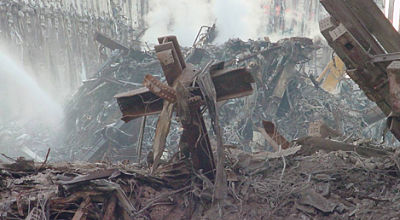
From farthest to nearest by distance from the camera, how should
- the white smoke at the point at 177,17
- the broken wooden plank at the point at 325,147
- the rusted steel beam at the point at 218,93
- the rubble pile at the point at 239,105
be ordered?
1. the white smoke at the point at 177,17
2. the rubble pile at the point at 239,105
3. the broken wooden plank at the point at 325,147
4. the rusted steel beam at the point at 218,93

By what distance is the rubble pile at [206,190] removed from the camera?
3570 mm

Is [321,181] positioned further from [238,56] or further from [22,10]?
[22,10]

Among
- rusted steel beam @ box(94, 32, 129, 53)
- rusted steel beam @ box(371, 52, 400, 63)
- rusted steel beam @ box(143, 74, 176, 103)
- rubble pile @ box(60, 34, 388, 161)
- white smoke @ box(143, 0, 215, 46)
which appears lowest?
rubble pile @ box(60, 34, 388, 161)

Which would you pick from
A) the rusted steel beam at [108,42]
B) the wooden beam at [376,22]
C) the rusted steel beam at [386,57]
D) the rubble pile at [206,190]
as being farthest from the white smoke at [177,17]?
the rusted steel beam at [386,57]

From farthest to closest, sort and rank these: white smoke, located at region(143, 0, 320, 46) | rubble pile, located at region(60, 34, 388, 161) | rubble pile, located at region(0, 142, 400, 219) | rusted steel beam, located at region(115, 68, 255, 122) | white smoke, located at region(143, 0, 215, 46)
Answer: white smoke, located at region(143, 0, 215, 46) → white smoke, located at region(143, 0, 320, 46) → rubble pile, located at region(60, 34, 388, 161) → rusted steel beam, located at region(115, 68, 255, 122) → rubble pile, located at region(0, 142, 400, 219)

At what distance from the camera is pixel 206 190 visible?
4129 mm

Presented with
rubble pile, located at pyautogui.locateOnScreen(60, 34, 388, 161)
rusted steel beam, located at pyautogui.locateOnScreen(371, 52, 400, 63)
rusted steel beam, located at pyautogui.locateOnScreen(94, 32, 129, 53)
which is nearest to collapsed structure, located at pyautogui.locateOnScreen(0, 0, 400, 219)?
rusted steel beam, located at pyautogui.locateOnScreen(371, 52, 400, 63)

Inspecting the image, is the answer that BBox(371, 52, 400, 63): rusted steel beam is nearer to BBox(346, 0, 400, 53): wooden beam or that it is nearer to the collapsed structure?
the collapsed structure

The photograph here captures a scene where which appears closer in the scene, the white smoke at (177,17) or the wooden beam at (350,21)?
the wooden beam at (350,21)

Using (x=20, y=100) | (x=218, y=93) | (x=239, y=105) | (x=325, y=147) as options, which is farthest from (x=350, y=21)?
(x=20, y=100)

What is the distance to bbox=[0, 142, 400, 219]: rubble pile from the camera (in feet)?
11.7

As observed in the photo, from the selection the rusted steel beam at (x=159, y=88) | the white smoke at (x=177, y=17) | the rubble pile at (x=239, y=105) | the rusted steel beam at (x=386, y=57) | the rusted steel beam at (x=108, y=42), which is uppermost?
the white smoke at (x=177, y=17)

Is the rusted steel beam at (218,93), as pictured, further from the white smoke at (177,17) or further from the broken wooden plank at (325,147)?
the white smoke at (177,17)

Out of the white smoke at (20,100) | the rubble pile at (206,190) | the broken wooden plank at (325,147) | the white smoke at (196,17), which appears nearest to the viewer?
the rubble pile at (206,190)
